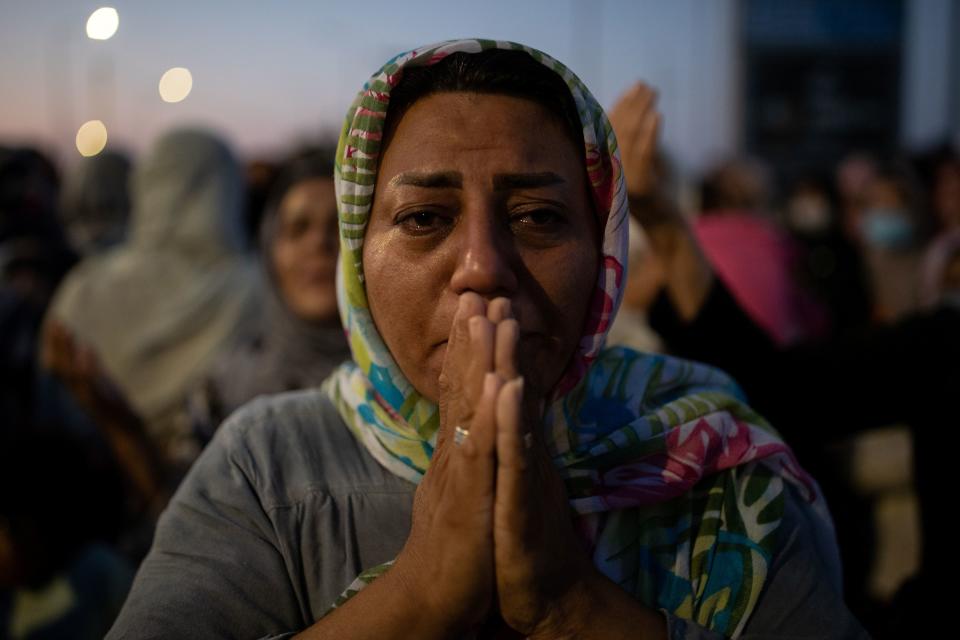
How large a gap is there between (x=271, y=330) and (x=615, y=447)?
2.13 metres

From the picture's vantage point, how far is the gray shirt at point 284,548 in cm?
134

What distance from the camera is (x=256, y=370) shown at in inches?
126

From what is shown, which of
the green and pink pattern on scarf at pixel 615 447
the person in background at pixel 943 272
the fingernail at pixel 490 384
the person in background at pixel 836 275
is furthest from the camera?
the person in background at pixel 836 275

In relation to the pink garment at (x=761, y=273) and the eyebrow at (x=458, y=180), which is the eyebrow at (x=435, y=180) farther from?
the pink garment at (x=761, y=273)

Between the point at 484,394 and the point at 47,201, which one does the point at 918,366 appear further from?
the point at 47,201

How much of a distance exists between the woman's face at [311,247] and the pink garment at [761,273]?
1.68m

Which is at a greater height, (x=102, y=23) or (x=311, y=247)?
(x=102, y=23)

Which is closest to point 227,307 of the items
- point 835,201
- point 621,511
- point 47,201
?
point 47,201

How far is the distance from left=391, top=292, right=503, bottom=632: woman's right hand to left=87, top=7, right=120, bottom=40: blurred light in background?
1.17m

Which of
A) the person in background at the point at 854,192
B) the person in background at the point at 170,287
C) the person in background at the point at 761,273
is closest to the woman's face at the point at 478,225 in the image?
the person in background at the point at 761,273

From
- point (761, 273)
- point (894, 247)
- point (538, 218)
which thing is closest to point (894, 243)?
point (894, 247)

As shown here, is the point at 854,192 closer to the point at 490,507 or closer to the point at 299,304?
the point at 299,304

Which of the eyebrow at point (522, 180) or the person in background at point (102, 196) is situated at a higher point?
the eyebrow at point (522, 180)

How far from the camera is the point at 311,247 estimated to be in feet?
10.3
